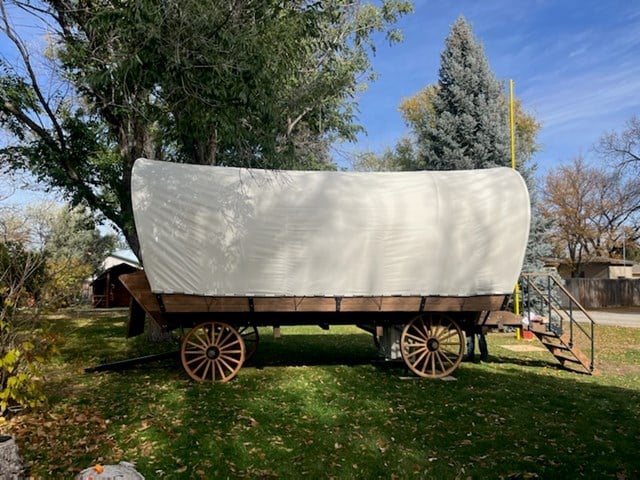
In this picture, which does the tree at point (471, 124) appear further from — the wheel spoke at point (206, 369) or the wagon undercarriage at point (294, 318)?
the wheel spoke at point (206, 369)

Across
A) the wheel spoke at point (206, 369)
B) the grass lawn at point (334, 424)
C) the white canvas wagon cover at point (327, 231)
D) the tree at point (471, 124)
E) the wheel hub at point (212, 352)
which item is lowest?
the grass lawn at point (334, 424)

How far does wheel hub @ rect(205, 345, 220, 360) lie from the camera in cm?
741

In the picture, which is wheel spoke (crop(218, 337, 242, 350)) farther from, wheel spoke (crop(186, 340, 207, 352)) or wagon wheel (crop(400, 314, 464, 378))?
wagon wheel (crop(400, 314, 464, 378))

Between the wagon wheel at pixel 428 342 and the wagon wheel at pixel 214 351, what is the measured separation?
283cm

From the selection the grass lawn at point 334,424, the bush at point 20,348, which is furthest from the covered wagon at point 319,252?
the bush at point 20,348

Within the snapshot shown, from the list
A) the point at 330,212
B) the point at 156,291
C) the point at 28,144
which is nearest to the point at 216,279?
the point at 156,291

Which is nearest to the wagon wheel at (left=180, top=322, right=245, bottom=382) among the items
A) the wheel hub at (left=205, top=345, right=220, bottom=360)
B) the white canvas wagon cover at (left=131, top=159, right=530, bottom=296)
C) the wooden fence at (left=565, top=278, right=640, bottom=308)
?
the wheel hub at (left=205, top=345, right=220, bottom=360)

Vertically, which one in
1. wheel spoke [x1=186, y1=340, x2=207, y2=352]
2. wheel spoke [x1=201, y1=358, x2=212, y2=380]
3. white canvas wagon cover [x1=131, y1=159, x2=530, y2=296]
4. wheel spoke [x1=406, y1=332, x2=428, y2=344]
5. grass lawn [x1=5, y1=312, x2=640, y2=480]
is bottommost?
grass lawn [x1=5, y1=312, x2=640, y2=480]

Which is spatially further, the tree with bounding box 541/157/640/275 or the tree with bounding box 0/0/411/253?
the tree with bounding box 541/157/640/275

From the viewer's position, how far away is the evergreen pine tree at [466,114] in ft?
58.7

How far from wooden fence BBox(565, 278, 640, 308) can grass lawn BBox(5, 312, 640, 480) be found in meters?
21.3

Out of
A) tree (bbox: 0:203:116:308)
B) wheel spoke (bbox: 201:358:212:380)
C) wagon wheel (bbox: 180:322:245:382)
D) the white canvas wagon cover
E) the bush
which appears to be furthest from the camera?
wagon wheel (bbox: 180:322:245:382)

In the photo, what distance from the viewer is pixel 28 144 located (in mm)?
11125

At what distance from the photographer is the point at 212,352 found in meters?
7.42
